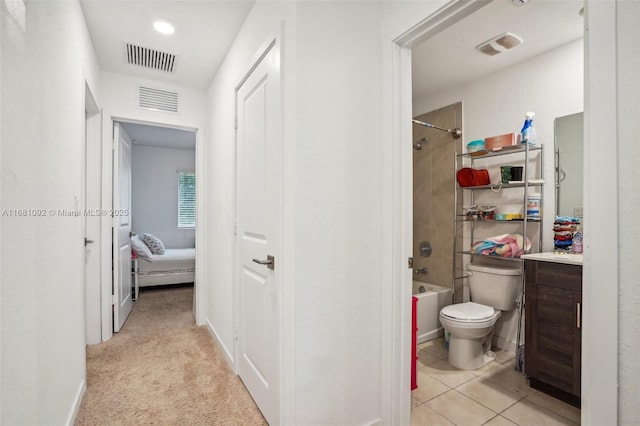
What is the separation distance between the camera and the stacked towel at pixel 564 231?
2209mm

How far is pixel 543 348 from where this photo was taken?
6.73 ft

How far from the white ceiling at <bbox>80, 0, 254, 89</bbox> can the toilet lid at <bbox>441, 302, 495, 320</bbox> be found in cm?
256

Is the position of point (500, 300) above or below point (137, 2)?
below

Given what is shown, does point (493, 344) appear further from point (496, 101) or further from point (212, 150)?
point (212, 150)

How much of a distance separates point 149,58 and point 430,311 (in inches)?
132

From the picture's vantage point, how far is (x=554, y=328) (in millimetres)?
2000

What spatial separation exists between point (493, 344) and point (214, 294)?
8.40 feet

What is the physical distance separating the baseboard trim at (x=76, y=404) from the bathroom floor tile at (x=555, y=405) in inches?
105

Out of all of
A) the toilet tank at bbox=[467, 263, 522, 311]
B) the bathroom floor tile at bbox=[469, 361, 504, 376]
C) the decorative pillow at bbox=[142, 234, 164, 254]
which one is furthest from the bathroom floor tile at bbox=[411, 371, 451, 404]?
the decorative pillow at bbox=[142, 234, 164, 254]

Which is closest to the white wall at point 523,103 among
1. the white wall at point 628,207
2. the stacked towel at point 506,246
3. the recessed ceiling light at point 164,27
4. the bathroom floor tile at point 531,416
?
the stacked towel at point 506,246

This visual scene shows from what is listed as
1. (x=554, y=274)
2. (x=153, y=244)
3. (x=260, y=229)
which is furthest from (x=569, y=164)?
(x=153, y=244)

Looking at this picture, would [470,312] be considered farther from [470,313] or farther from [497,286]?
[497,286]

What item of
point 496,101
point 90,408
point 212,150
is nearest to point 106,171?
point 212,150

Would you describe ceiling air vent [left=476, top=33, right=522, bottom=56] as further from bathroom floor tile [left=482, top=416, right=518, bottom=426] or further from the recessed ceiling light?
bathroom floor tile [left=482, top=416, right=518, bottom=426]
